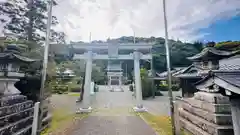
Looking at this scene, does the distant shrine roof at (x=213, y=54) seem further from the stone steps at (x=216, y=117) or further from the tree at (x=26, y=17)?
the tree at (x=26, y=17)

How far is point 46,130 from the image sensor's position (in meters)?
5.57

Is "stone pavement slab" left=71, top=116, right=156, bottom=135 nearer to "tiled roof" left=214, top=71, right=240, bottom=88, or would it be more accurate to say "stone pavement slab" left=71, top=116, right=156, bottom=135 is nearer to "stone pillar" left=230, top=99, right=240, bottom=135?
"stone pillar" left=230, top=99, right=240, bottom=135

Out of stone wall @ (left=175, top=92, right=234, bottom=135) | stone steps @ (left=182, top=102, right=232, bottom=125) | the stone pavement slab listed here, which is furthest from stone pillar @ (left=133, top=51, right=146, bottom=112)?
stone steps @ (left=182, top=102, right=232, bottom=125)

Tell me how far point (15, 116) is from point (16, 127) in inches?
13.8

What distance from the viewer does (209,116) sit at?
13.9ft

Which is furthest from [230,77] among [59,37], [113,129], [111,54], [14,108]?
[59,37]

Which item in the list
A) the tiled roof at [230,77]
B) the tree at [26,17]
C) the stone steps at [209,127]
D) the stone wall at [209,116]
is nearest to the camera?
the tiled roof at [230,77]

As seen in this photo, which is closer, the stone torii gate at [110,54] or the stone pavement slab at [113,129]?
the stone pavement slab at [113,129]

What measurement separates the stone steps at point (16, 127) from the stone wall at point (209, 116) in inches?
216

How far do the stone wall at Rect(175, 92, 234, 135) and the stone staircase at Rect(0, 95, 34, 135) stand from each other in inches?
216

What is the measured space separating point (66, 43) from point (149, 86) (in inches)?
464

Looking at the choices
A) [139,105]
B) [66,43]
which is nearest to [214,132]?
[139,105]

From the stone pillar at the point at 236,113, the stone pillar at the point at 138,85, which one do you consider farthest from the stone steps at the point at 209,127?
the stone pillar at the point at 138,85

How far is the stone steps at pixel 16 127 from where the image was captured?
144 inches
